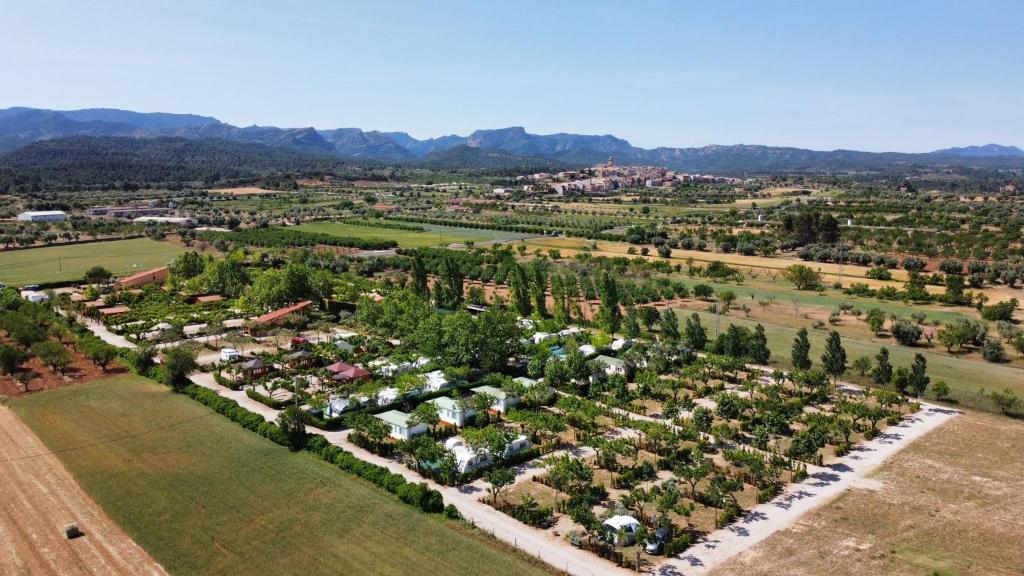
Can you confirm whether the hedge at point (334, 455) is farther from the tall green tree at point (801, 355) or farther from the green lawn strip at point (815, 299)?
the green lawn strip at point (815, 299)

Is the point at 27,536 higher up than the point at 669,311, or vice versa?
the point at 669,311

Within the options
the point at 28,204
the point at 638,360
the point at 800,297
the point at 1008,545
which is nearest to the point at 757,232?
the point at 800,297

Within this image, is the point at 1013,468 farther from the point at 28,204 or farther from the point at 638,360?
the point at 28,204

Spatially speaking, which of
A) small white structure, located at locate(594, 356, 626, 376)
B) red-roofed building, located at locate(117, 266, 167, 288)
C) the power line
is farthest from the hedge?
red-roofed building, located at locate(117, 266, 167, 288)

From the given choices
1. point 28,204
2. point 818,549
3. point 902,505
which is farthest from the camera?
point 28,204

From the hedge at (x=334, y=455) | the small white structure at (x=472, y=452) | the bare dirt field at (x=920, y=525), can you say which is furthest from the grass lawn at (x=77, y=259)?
the bare dirt field at (x=920, y=525)

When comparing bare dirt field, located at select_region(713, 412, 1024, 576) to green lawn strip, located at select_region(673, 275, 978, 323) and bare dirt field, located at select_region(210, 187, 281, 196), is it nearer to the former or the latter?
green lawn strip, located at select_region(673, 275, 978, 323)
